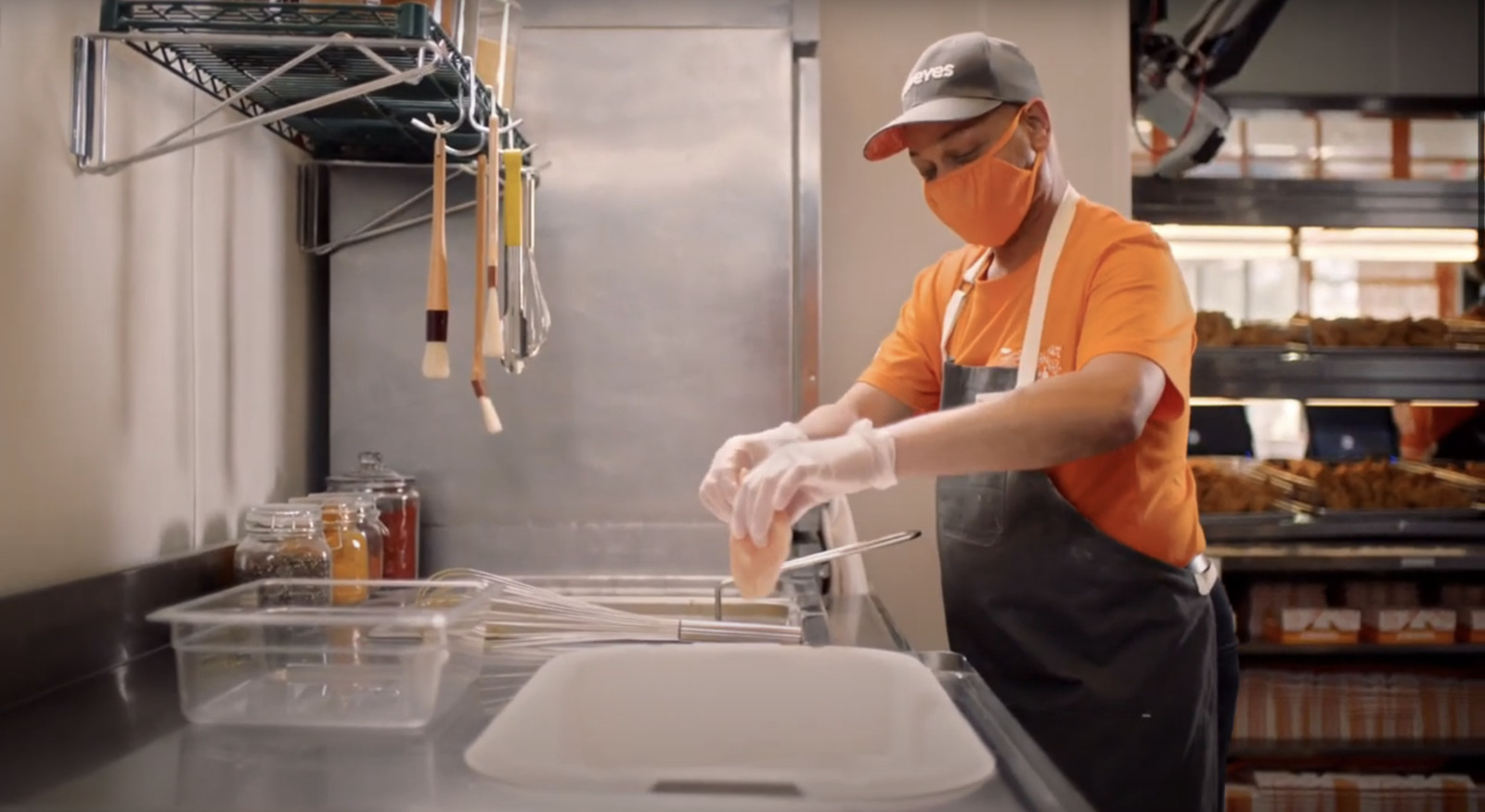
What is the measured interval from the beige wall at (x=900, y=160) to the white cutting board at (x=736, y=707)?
45.4 inches

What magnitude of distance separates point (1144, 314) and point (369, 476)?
3.68 feet

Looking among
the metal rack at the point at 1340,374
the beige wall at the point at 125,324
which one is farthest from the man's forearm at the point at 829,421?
the metal rack at the point at 1340,374

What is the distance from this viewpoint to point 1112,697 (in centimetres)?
129

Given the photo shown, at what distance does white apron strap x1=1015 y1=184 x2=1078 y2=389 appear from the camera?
1351 mm

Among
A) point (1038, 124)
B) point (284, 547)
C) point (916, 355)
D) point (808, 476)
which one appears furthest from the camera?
point (916, 355)

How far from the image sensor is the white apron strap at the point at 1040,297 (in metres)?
1.35

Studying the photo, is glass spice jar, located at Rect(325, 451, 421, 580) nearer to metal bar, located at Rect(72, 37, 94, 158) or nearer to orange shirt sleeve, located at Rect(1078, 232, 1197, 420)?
metal bar, located at Rect(72, 37, 94, 158)

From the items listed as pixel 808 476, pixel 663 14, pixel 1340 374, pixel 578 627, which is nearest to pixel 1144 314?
pixel 808 476

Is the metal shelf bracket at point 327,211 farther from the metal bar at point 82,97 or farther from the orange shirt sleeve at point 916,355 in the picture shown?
the orange shirt sleeve at point 916,355

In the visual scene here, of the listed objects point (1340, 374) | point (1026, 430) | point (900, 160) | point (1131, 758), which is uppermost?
point (900, 160)

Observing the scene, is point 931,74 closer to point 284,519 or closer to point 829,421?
point 829,421

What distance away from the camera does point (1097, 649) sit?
1312mm

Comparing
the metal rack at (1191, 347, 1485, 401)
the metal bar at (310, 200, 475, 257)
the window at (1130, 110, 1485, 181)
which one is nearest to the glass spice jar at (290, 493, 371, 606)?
the metal bar at (310, 200, 475, 257)

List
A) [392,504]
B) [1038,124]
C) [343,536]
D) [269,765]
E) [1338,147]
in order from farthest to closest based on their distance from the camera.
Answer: [1338,147]
[392,504]
[1038,124]
[343,536]
[269,765]
